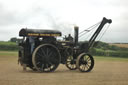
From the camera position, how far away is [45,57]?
16.1 m

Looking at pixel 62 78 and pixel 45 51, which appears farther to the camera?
pixel 45 51

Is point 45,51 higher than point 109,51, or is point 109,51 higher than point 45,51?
point 45,51

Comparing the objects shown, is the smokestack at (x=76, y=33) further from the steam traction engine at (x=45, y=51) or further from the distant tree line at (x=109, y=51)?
the distant tree line at (x=109, y=51)

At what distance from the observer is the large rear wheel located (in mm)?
15766

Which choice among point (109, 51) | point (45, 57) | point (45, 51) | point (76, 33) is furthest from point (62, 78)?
point (109, 51)

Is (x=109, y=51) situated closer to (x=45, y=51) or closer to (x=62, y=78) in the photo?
(x=45, y=51)

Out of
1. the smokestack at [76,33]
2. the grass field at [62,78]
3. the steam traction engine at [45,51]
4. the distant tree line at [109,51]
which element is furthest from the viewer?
the distant tree line at [109,51]

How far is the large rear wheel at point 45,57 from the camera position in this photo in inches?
621

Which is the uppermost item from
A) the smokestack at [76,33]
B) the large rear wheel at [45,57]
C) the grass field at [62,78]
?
the smokestack at [76,33]

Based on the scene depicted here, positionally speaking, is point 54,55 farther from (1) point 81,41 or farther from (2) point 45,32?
(1) point 81,41

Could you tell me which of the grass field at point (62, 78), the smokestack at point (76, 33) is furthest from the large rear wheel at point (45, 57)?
the smokestack at point (76, 33)

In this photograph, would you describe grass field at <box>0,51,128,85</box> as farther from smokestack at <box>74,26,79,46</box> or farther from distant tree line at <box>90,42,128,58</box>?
distant tree line at <box>90,42,128,58</box>

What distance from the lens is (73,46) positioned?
Result: 18.1 metres

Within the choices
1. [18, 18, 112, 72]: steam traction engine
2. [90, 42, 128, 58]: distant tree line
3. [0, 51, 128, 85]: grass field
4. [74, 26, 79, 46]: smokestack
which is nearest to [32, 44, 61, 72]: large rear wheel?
[18, 18, 112, 72]: steam traction engine
